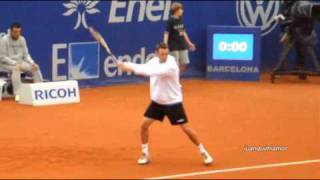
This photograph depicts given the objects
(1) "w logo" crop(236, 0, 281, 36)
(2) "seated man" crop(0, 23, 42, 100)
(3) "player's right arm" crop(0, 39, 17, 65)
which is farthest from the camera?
(1) "w logo" crop(236, 0, 281, 36)

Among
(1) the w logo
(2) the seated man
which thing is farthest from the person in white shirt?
(1) the w logo

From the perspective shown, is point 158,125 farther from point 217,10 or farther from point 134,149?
point 217,10

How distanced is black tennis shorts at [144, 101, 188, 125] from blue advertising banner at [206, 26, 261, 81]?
1007cm

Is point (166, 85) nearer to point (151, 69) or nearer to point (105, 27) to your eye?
point (151, 69)

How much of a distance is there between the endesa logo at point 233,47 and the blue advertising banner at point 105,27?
0.56 metres

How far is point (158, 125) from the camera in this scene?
14.6 m

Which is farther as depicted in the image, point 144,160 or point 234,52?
point 234,52

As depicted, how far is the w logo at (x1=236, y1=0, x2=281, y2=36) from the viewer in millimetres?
22234

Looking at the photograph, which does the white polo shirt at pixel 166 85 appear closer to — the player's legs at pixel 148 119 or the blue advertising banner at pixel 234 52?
the player's legs at pixel 148 119

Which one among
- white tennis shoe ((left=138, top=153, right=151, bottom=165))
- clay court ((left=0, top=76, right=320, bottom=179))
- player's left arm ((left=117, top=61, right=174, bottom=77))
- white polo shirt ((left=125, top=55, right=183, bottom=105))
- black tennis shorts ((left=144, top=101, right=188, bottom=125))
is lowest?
clay court ((left=0, top=76, right=320, bottom=179))

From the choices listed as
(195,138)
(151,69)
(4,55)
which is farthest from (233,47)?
(151,69)

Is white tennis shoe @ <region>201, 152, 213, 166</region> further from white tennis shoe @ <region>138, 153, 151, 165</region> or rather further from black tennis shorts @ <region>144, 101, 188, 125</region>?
white tennis shoe @ <region>138, 153, 151, 165</region>

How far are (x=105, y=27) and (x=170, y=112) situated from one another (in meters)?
8.84

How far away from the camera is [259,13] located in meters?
22.5
